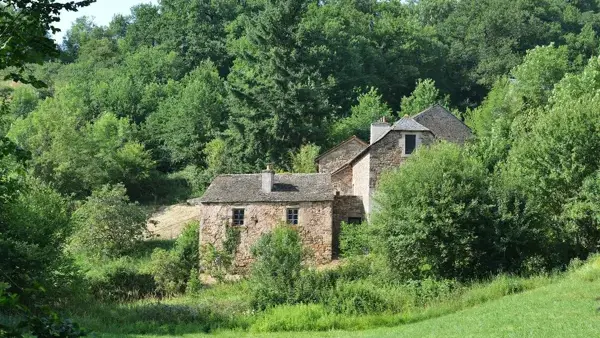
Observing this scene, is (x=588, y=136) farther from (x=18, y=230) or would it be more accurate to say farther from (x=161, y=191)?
(x=161, y=191)

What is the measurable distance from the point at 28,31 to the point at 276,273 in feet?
81.1

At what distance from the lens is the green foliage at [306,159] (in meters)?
47.7

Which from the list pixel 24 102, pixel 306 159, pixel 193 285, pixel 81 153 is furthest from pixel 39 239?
pixel 24 102

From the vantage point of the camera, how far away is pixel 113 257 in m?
40.8

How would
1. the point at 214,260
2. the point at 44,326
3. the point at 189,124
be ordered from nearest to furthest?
the point at 44,326, the point at 214,260, the point at 189,124

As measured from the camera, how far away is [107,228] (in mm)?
41375

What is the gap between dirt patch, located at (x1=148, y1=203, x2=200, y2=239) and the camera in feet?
153

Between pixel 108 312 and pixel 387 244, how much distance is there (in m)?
10.9

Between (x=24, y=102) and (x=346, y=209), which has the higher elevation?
(x=24, y=102)

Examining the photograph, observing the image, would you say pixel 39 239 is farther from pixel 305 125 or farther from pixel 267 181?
pixel 305 125

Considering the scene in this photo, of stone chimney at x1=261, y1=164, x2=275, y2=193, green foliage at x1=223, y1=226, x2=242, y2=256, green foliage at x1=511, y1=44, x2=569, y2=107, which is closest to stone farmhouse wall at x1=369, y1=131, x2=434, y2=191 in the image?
stone chimney at x1=261, y1=164, x2=275, y2=193

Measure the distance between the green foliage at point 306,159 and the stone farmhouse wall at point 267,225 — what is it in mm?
9092

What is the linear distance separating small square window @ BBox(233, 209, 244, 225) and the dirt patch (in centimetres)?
757

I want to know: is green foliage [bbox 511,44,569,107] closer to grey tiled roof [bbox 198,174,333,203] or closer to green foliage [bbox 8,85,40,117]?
grey tiled roof [bbox 198,174,333,203]
